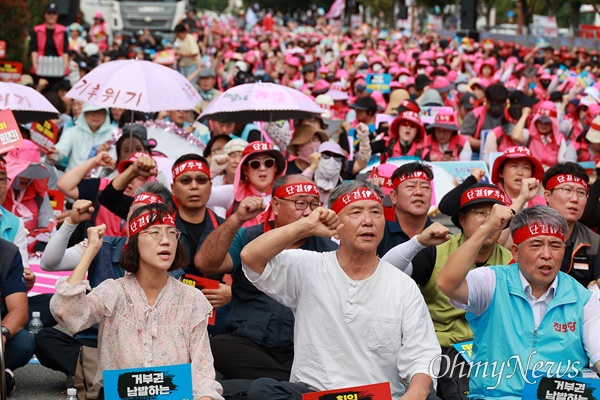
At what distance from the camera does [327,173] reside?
11078 millimetres

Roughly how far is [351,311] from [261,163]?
3349mm

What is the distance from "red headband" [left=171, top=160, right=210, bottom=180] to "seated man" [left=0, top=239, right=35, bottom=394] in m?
1.35

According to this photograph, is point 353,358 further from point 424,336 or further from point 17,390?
point 17,390

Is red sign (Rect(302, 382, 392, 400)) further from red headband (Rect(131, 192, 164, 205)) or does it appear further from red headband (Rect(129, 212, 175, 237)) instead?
red headband (Rect(131, 192, 164, 205))

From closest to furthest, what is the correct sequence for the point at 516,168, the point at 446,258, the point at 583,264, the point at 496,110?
the point at 446,258 → the point at 583,264 → the point at 516,168 → the point at 496,110

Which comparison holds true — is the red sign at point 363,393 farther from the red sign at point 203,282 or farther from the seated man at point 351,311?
the red sign at point 203,282

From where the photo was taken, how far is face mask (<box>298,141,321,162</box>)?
11.9m

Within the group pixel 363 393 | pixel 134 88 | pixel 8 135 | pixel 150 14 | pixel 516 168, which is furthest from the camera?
pixel 150 14

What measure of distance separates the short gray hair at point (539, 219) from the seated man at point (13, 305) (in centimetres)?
288

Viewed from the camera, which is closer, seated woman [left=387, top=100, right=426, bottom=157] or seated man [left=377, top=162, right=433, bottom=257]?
seated man [left=377, top=162, right=433, bottom=257]

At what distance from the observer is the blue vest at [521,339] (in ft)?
20.3

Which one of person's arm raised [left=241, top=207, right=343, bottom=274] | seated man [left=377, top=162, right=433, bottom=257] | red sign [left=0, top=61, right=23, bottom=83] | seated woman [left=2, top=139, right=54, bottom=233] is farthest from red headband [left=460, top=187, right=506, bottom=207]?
red sign [left=0, top=61, right=23, bottom=83]

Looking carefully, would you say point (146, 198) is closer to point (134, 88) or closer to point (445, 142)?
point (134, 88)

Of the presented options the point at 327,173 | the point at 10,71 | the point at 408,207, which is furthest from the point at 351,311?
the point at 10,71
